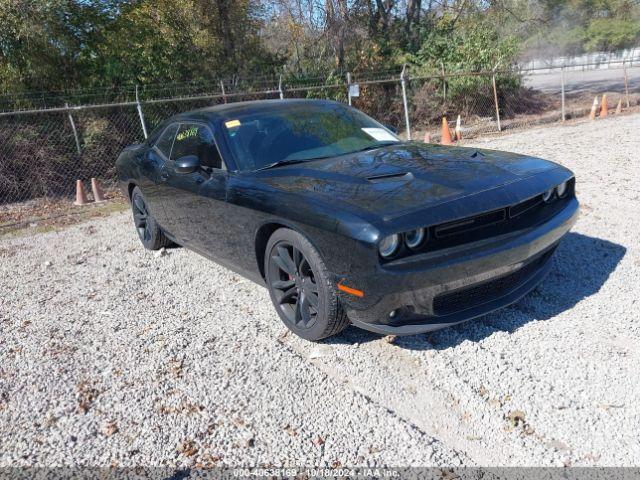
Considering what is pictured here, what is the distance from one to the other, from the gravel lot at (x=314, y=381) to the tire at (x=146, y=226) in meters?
0.98

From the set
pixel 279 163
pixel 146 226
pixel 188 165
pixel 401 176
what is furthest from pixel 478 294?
pixel 146 226

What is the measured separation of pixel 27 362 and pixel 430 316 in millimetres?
2710

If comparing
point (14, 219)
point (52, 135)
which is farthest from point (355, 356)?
point (52, 135)

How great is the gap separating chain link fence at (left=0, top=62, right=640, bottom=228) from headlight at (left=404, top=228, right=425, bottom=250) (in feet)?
18.1

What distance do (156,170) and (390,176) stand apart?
273cm

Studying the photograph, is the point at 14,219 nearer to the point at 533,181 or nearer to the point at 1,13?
the point at 1,13

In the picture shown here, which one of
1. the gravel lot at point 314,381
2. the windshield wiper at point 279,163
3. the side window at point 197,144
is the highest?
the side window at point 197,144

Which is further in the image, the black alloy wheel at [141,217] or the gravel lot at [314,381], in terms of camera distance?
the black alloy wheel at [141,217]

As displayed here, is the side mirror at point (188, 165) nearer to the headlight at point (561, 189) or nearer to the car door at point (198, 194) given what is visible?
the car door at point (198, 194)

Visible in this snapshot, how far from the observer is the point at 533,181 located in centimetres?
318

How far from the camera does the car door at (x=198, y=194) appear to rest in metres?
3.95

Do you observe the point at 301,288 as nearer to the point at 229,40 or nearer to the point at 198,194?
the point at 198,194

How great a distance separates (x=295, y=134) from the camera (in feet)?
13.4

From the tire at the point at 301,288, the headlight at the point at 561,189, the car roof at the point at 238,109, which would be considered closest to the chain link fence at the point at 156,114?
the car roof at the point at 238,109
